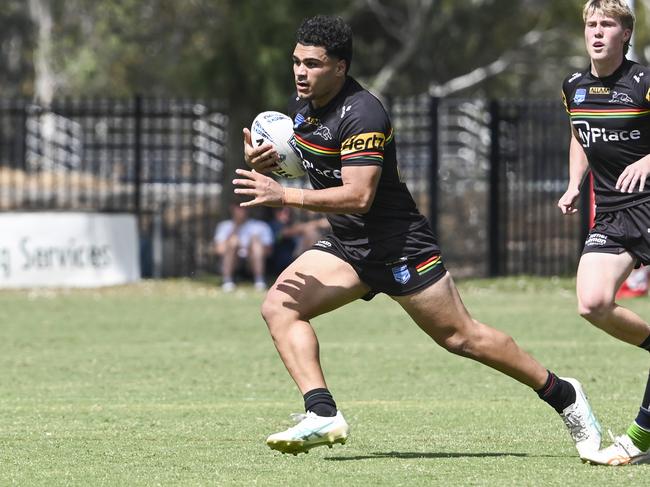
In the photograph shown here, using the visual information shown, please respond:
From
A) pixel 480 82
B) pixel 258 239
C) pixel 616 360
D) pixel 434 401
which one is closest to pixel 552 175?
pixel 258 239

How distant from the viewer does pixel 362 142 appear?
6555mm

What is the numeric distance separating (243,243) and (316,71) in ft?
44.2

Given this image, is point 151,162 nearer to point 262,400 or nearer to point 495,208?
point 495,208

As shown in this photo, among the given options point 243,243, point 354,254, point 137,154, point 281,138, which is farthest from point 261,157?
point 137,154

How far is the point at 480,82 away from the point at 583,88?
42248mm

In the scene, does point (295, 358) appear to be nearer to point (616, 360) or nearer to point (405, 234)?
point (405, 234)

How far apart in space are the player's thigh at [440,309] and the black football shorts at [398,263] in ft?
0.12

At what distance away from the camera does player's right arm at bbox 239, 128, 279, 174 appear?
680 cm

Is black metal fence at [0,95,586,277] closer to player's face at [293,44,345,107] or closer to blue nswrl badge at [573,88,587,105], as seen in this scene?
blue nswrl badge at [573,88,587,105]

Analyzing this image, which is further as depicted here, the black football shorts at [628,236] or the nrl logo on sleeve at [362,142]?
the black football shorts at [628,236]

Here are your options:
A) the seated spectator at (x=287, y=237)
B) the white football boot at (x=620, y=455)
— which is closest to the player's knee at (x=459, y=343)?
the white football boot at (x=620, y=455)

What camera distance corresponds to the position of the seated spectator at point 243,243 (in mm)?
19859

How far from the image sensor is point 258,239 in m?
19.9

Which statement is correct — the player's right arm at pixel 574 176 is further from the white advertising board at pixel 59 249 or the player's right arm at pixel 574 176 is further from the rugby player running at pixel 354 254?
the white advertising board at pixel 59 249
